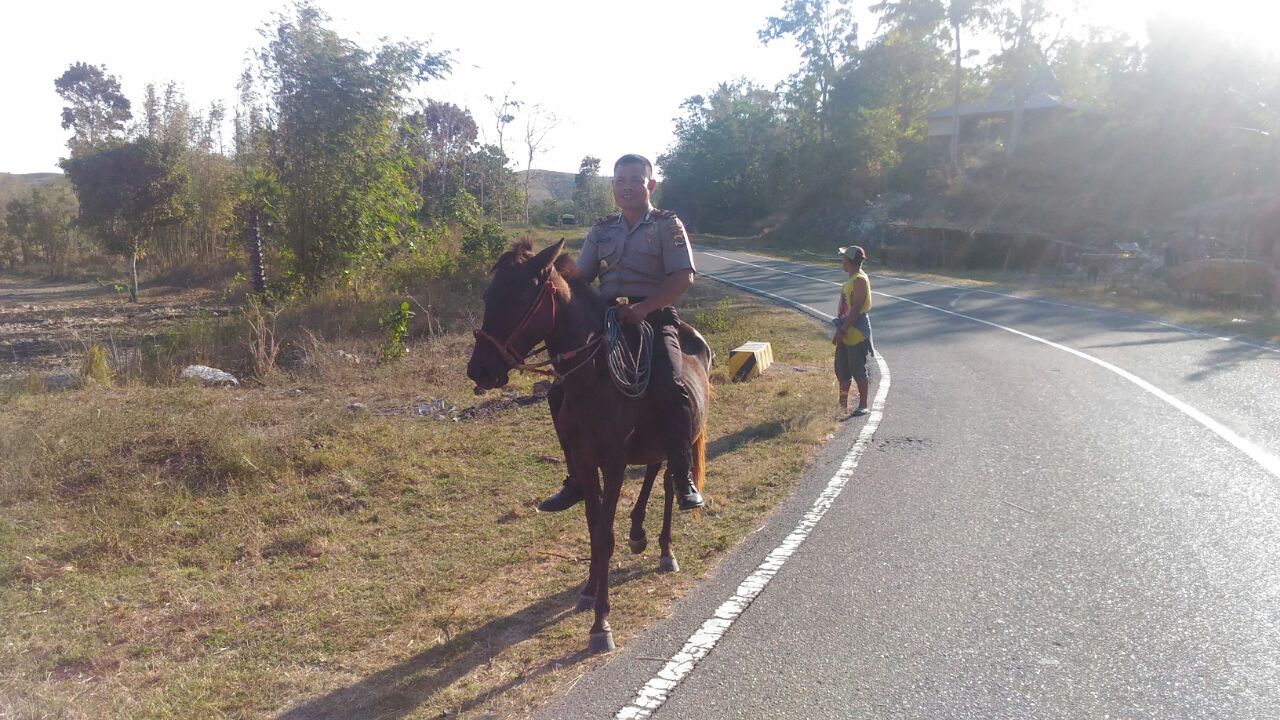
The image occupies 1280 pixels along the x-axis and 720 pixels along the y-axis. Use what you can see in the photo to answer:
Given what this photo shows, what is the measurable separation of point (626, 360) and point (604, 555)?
1.04 meters

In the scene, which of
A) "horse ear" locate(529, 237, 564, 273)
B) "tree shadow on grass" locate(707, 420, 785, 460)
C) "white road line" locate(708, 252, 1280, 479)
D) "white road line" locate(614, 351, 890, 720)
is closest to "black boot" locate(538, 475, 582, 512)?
"white road line" locate(614, 351, 890, 720)

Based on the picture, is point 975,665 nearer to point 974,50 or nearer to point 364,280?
point 364,280

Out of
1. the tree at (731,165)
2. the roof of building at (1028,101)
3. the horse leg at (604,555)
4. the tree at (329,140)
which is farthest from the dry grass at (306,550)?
the tree at (731,165)

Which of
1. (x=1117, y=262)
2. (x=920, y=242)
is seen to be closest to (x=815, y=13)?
(x=920, y=242)

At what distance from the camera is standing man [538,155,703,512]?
470cm

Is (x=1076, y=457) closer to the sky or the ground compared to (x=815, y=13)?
closer to the ground

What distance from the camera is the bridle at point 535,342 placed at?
3.84 metres

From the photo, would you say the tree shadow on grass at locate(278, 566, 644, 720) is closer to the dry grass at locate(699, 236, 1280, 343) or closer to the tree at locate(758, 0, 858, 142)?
the dry grass at locate(699, 236, 1280, 343)

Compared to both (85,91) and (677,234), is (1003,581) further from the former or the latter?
(85,91)

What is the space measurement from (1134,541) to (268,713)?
201 inches

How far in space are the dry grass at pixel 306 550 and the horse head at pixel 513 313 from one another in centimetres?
150

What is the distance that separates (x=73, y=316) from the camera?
19.1 m

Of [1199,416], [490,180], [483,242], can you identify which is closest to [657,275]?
[1199,416]

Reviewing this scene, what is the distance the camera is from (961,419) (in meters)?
8.98
